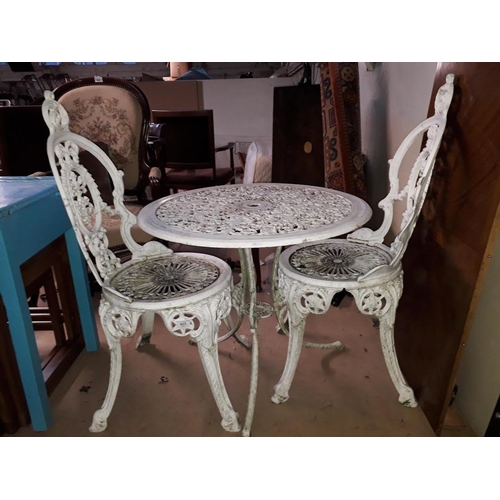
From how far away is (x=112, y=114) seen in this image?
2.31 metres

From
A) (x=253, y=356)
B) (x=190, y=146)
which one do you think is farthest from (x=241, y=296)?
(x=190, y=146)

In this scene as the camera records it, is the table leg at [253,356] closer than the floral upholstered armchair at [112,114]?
Yes

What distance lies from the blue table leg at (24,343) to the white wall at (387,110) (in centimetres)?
177

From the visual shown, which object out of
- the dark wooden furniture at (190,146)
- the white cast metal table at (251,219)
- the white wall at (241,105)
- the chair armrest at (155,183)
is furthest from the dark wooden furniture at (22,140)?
the white wall at (241,105)

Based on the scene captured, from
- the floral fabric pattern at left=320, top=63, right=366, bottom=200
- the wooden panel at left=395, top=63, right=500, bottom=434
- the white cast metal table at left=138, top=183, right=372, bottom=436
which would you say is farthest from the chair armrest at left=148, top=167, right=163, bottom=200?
the wooden panel at left=395, top=63, right=500, bottom=434

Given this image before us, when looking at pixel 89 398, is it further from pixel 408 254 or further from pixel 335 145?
pixel 335 145

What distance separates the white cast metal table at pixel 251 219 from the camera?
1.12 metres

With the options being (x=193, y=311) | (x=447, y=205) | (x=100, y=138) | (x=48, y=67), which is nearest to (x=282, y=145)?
(x=100, y=138)

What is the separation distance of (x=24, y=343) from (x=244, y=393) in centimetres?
84

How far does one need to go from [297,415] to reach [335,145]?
55.8 inches

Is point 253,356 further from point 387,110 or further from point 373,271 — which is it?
point 387,110

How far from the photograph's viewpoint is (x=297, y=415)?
1425 millimetres

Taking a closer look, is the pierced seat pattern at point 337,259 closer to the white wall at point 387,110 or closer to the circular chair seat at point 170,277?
the circular chair seat at point 170,277

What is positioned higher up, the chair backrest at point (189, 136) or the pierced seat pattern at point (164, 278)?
the chair backrest at point (189, 136)
